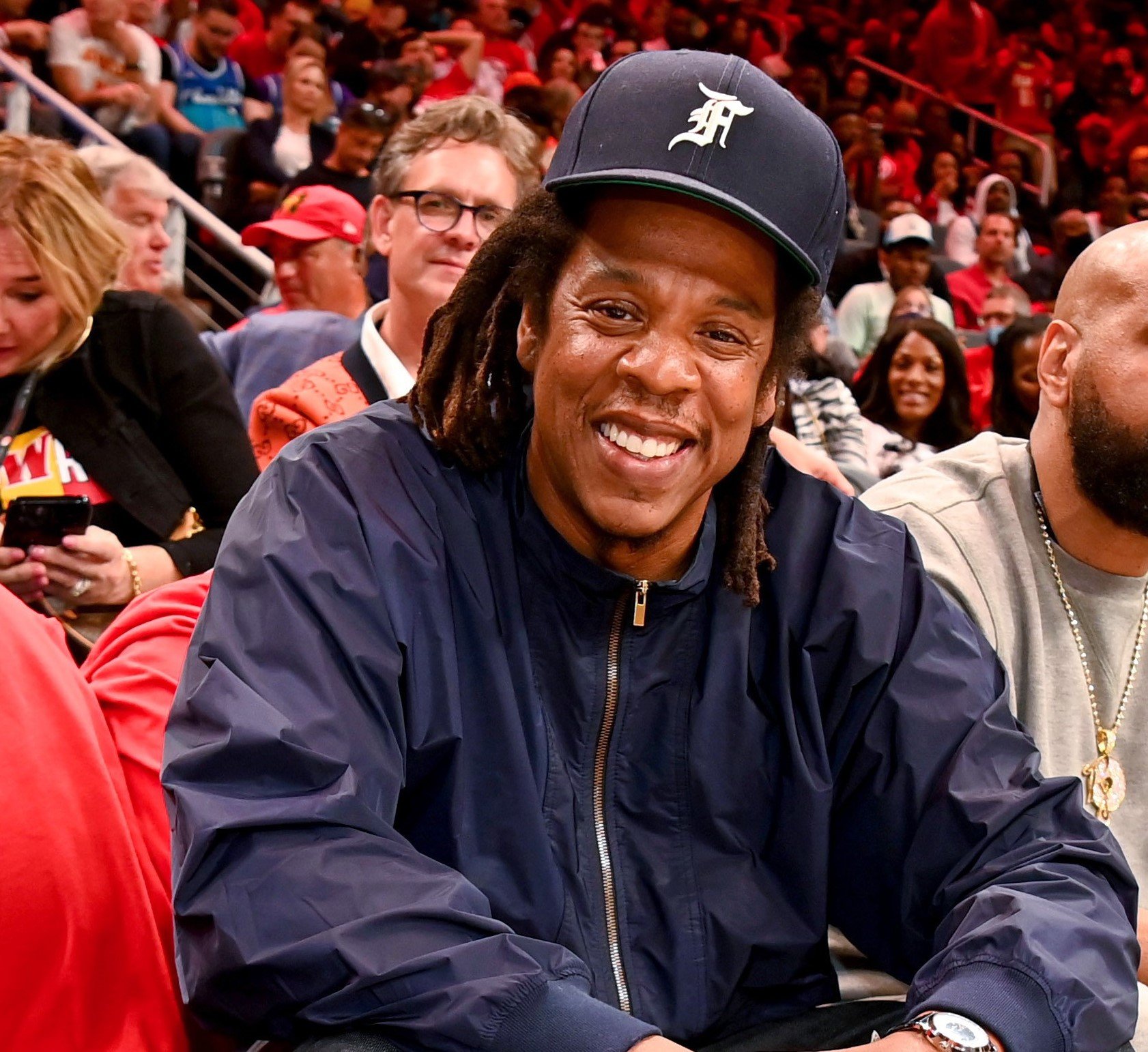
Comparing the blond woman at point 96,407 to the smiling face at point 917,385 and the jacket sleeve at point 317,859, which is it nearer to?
the jacket sleeve at point 317,859

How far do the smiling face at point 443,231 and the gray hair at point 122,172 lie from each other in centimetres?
140

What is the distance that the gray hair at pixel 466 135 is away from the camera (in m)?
2.98

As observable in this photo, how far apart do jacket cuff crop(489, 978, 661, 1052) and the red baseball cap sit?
3343 millimetres

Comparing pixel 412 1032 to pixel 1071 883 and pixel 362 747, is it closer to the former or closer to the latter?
pixel 362 747

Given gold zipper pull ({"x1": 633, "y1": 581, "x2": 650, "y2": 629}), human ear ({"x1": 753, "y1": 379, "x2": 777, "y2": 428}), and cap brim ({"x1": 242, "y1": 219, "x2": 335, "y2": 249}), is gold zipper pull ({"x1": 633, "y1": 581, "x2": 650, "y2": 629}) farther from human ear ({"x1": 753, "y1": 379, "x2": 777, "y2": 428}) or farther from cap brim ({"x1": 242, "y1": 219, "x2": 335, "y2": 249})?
cap brim ({"x1": 242, "y1": 219, "x2": 335, "y2": 249})

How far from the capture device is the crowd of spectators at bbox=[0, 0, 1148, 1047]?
2.45m

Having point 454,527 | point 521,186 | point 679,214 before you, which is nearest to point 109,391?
point 521,186

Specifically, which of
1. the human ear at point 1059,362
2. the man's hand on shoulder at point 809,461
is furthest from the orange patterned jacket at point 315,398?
the human ear at point 1059,362

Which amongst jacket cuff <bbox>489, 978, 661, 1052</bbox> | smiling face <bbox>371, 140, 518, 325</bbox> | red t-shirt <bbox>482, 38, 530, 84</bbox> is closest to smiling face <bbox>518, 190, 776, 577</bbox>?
jacket cuff <bbox>489, 978, 661, 1052</bbox>

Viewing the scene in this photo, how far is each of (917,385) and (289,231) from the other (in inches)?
87.8

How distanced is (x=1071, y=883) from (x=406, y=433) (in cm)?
80

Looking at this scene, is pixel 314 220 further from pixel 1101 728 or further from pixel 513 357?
pixel 1101 728

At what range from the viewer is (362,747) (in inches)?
52.7

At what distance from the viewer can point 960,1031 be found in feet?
4.28
